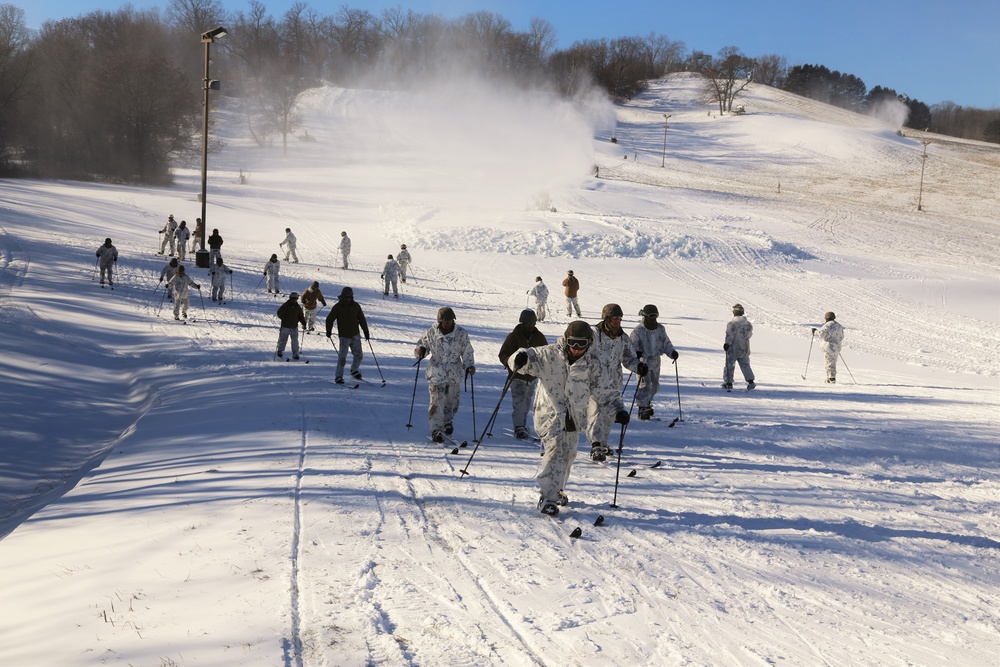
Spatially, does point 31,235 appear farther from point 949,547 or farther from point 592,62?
point 592,62

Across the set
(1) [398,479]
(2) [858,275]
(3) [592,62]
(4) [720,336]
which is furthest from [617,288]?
(3) [592,62]

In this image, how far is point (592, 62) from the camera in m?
136

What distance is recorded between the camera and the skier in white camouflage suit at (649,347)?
446 inches

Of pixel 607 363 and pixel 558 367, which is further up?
pixel 558 367

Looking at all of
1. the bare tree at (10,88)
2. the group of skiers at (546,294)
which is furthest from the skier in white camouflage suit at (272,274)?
the bare tree at (10,88)

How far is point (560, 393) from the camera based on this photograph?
7.08 m

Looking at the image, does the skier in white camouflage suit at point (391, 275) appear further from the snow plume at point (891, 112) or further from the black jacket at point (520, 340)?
the snow plume at point (891, 112)

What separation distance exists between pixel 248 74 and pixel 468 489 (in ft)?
364

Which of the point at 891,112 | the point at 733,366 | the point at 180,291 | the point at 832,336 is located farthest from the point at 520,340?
the point at 891,112

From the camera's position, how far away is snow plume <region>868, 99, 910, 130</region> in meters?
125

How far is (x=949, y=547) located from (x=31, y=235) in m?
32.2

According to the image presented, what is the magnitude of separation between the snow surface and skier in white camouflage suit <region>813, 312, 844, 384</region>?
0.64 metres

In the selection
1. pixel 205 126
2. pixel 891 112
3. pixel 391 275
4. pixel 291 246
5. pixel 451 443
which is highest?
pixel 891 112

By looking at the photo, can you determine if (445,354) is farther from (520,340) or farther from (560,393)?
(560,393)
